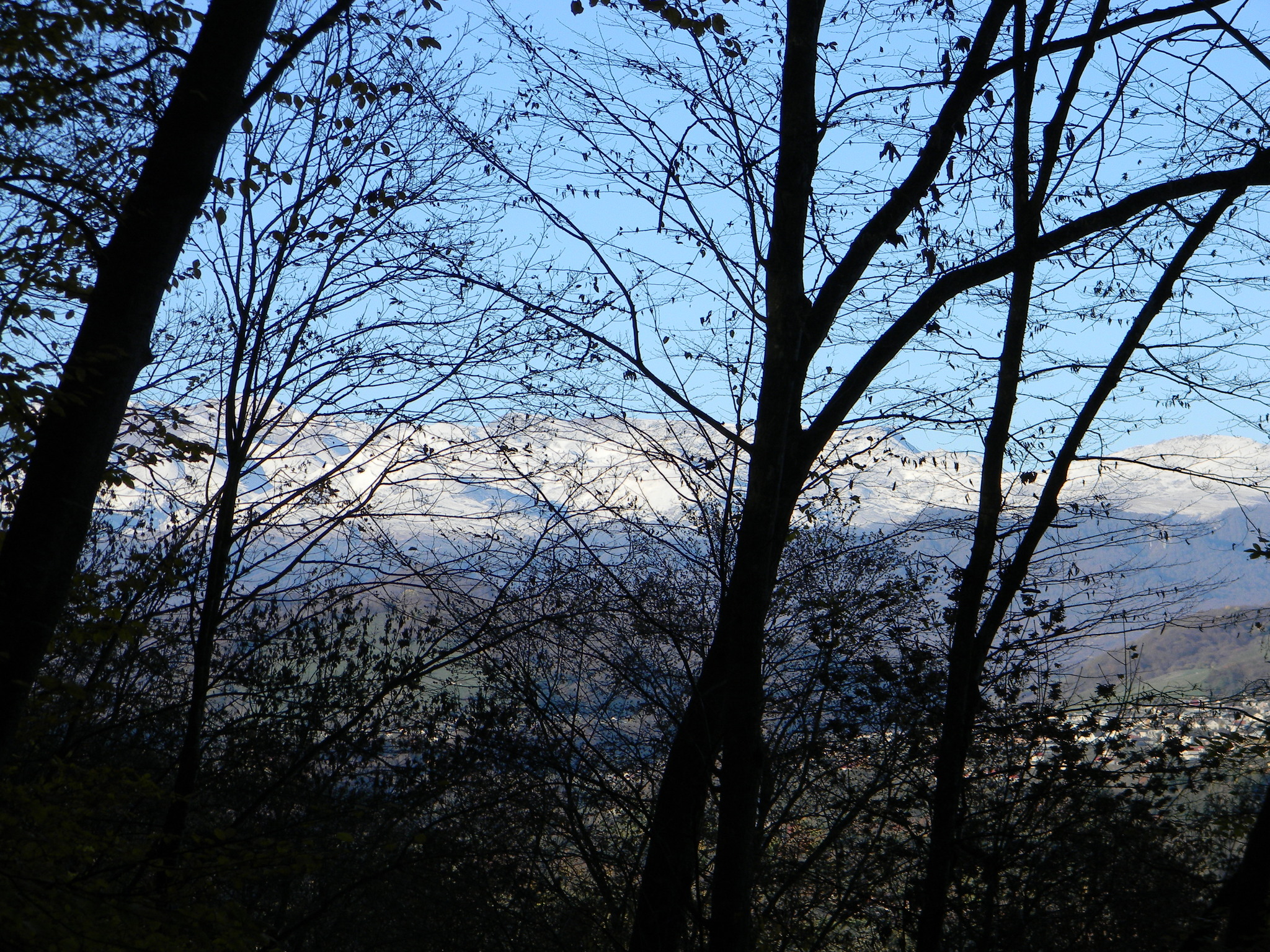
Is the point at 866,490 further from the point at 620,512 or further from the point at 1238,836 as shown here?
the point at 1238,836

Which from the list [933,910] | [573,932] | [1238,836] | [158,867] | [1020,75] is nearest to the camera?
[158,867]

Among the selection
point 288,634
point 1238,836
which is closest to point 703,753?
point 288,634

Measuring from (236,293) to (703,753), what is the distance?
475cm

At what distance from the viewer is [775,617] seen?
714 centimetres

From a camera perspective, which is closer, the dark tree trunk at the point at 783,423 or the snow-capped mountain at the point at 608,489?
the dark tree trunk at the point at 783,423

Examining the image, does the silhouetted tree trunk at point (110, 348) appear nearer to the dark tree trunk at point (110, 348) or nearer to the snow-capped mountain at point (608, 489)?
the dark tree trunk at point (110, 348)

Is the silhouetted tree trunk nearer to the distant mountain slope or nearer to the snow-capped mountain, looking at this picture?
the snow-capped mountain

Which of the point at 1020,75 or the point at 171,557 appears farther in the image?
the point at 1020,75

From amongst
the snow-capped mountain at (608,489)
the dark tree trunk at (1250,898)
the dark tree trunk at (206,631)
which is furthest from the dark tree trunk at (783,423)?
the dark tree trunk at (206,631)

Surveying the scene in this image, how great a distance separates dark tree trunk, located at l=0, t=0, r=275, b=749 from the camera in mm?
3600

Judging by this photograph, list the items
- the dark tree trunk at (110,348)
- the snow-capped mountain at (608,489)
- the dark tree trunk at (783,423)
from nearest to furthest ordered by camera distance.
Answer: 1. the dark tree trunk at (110,348)
2. the dark tree trunk at (783,423)
3. the snow-capped mountain at (608,489)

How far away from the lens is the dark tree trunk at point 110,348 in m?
3.60

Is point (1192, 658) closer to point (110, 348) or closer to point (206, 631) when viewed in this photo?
point (206, 631)

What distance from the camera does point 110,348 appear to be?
3.81 metres
